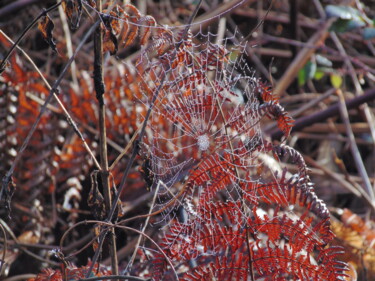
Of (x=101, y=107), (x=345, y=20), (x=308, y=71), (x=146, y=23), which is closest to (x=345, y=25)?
(x=345, y=20)

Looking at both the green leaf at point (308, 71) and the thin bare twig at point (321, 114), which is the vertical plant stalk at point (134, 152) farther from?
the green leaf at point (308, 71)

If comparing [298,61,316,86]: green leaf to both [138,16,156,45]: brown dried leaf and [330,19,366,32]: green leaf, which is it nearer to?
[330,19,366,32]: green leaf

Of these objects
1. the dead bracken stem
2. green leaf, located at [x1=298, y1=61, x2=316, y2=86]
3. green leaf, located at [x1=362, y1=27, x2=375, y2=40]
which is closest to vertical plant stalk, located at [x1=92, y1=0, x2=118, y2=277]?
the dead bracken stem

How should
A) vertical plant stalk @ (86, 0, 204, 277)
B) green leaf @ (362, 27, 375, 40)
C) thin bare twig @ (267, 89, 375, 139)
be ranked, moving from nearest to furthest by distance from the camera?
vertical plant stalk @ (86, 0, 204, 277) → thin bare twig @ (267, 89, 375, 139) → green leaf @ (362, 27, 375, 40)

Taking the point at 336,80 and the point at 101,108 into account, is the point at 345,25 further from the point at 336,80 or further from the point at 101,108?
the point at 101,108

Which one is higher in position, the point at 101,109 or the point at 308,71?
the point at 308,71

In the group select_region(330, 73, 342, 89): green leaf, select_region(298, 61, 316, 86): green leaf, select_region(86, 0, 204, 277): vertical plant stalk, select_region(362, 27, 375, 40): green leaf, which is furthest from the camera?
select_region(330, 73, 342, 89): green leaf

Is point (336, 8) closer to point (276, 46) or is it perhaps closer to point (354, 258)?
point (276, 46)

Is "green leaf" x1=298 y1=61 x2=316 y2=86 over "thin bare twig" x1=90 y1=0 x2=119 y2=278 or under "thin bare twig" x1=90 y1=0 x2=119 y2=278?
over

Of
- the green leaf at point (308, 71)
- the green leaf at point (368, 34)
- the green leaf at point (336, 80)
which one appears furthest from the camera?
the green leaf at point (336, 80)

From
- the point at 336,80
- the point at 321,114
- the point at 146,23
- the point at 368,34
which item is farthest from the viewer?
the point at 336,80

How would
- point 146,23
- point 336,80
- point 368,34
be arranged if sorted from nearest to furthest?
point 146,23, point 368,34, point 336,80

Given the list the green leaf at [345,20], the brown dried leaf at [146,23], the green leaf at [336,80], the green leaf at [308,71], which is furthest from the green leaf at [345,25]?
the brown dried leaf at [146,23]
